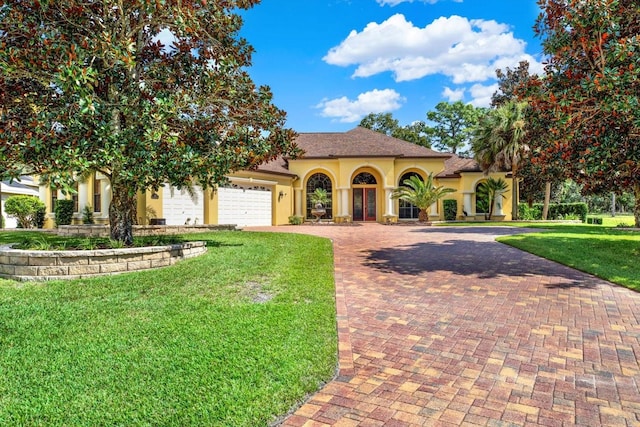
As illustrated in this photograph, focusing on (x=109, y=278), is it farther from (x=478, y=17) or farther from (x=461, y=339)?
(x=478, y=17)

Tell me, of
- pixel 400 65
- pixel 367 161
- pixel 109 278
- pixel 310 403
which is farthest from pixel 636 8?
pixel 400 65

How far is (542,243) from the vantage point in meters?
12.4

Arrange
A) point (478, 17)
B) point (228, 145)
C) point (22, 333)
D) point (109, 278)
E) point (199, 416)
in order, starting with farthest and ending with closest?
point (478, 17)
point (228, 145)
point (109, 278)
point (22, 333)
point (199, 416)

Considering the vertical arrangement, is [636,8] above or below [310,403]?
above

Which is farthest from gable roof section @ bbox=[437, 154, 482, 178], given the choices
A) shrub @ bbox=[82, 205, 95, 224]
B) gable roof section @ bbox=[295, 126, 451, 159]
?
shrub @ bbox=[82, 205, 95, 224]

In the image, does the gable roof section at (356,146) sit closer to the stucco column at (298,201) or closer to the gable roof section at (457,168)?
the gable roof section at (457,168)

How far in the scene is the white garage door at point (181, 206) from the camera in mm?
17344

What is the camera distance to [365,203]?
27188 mm

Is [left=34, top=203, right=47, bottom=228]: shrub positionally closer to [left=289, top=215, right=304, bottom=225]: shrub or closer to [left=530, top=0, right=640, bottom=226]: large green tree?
[left=289, top=215, right=304, bottom=225]: shrub

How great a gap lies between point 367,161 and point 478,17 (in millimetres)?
11372

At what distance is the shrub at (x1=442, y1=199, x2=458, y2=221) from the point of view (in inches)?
→ 1104

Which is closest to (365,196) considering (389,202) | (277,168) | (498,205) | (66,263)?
(389,202)

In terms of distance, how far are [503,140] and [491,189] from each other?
3.59m

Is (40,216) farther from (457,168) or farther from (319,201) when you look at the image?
(457,168)
